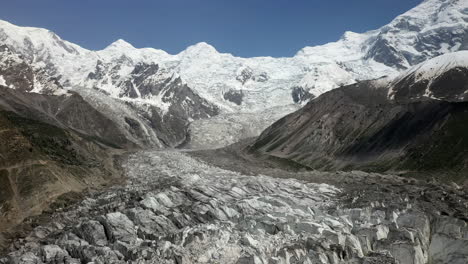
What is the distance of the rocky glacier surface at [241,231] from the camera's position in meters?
53.3

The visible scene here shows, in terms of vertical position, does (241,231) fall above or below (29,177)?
A: below

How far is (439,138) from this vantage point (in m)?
160

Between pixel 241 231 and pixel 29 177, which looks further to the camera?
pixel 29 177

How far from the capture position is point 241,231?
61.5 metres

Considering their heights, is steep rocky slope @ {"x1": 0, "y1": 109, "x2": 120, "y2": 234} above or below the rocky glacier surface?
above

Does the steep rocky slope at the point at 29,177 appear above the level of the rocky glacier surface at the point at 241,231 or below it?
above

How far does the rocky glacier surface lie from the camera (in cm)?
5328

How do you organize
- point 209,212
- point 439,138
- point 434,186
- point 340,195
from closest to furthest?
1. point 209,212
2. point 340,195
3. point 434,186
4. point 439,138

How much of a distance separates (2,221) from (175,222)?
2911 cm

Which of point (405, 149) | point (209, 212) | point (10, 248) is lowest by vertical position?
point (10, 248)

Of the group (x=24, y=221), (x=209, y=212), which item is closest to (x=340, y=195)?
(x=209, y=212)

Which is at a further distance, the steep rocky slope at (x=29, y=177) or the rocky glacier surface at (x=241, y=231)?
the steep rocky slope at (x=29, y=177)

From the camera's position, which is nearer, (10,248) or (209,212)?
(10,248)

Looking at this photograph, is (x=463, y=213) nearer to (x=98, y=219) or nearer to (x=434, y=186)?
(x=434, y=186)
